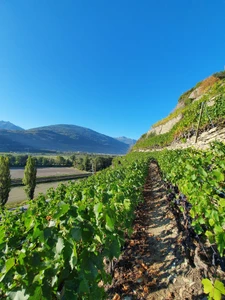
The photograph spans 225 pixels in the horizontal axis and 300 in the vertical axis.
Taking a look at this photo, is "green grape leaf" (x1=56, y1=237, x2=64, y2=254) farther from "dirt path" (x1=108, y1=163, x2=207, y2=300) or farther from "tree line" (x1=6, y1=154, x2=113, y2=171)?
"tree line" (x1=6, y1=154, x2=113, y2=171)

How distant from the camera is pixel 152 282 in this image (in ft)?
10.8

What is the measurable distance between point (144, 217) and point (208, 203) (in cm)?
416

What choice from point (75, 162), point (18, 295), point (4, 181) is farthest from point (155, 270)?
point (75, 162)

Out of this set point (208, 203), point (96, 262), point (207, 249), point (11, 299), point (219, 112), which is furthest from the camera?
point (219, 112)

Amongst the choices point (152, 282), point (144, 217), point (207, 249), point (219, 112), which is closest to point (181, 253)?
point (207, 249)

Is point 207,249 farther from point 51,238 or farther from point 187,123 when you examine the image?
point 187,123

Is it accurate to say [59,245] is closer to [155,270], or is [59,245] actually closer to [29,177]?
[155,270]

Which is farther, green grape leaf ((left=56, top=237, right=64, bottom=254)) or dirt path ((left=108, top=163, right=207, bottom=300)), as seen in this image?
dirt path ((left=108, top=163, right=207, bottom=300))

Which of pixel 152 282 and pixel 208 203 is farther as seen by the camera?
pixel 152 282

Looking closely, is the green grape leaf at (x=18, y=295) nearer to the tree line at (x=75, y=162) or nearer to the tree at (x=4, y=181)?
the tree at (x=4, y=181)

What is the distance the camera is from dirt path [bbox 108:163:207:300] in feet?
9.93

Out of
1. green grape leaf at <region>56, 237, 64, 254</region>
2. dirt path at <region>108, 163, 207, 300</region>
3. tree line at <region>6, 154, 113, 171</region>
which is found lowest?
tree line at <region>6, 154, 113, 171</region>

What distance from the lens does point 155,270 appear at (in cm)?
360

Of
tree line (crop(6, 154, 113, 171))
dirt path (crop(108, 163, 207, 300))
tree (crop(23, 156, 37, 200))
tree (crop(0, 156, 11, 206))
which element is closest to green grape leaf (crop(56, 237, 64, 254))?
dirt path (crop(108, 163, 207, 300))
